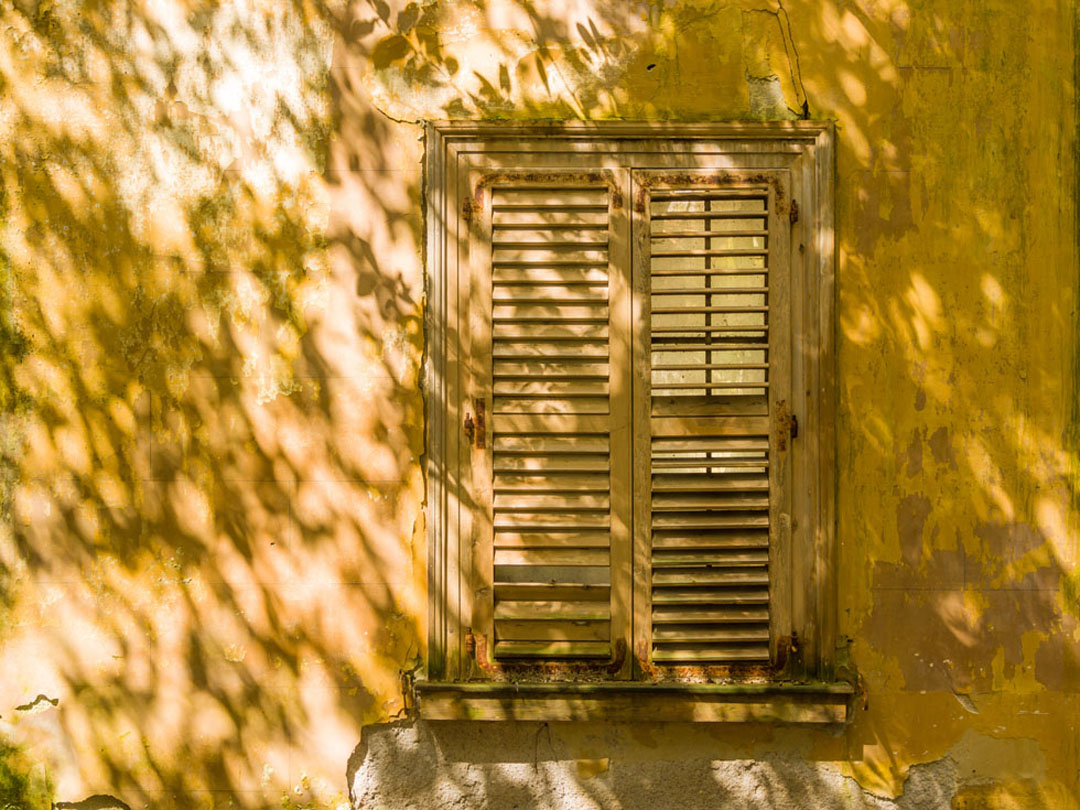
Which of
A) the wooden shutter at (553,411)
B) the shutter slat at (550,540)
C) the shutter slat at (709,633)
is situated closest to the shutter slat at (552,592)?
the wooden shutter at (553,411)

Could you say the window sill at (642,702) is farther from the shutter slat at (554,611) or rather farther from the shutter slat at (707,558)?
→ the shutter slat at (707,558)

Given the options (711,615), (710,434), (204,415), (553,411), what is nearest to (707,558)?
(711,615)

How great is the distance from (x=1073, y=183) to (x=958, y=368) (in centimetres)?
80

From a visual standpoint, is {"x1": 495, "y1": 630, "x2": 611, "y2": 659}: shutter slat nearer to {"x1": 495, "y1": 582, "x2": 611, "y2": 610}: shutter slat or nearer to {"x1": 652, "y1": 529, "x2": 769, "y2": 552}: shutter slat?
{"x1": 495, "y1": 582, "x2": 611, "y2": 610}: shutter slat

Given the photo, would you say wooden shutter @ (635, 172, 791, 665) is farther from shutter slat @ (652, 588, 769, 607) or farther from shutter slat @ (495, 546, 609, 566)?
shutter slat @ (495, 546, 609, 566)

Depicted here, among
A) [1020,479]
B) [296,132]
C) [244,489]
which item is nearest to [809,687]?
[1020,479]

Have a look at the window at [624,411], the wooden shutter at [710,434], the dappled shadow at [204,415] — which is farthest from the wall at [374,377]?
the wooden shutter at [710,434]

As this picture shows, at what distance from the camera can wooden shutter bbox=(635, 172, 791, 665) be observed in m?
3.10

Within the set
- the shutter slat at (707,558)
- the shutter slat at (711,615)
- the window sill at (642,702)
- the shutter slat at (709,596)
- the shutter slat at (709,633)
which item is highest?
the shutter slat at (707,558)

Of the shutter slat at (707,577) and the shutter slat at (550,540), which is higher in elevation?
the shutter slat at (550,540)

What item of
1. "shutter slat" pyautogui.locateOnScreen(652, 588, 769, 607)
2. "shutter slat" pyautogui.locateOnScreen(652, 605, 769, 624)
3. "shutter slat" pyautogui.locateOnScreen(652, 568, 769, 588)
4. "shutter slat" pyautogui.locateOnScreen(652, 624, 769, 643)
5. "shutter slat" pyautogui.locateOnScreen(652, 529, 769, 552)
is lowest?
"shutter slat" pyautogui.locateOnScreen(652, 624, 769, 643)

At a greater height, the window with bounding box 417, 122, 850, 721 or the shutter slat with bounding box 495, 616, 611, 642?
the window with bounding box 417, 122, 850, 721

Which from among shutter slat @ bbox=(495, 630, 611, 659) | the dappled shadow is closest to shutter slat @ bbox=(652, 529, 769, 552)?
shutter slat @ bbox=(495, 630, 611, 659)

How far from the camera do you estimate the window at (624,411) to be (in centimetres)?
309
